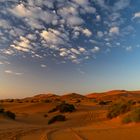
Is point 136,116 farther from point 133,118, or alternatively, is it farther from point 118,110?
point 118,110

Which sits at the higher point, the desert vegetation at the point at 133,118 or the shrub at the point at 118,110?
the shrub at the point at 118,110

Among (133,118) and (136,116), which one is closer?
(136,116)

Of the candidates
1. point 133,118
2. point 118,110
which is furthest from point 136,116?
point 118,110

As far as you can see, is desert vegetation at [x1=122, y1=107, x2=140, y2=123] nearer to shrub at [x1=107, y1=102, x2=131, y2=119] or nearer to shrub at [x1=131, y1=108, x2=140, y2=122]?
shrub at [x1=131, y1=108, x2=140, y2=122]

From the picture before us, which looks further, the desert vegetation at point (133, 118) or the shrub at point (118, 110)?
the shrub at point (118, 110)

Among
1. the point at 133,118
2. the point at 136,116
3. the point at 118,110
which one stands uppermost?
the point at 118,110

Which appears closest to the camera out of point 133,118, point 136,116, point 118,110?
point 136,116

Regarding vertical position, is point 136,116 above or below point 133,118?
above

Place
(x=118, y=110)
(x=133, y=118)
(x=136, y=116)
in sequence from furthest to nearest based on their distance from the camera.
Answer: (x=118, y=110) → (x=133, y=118) → (x=136, y=116)

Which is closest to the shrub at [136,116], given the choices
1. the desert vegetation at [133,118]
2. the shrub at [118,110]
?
the desert vegetation at [133,118]

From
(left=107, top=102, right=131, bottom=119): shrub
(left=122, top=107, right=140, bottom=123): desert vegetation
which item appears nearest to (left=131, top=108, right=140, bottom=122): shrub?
(left=122, top=107, right=140, bottom=123): desert vegetation

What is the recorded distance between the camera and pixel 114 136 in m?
13.5

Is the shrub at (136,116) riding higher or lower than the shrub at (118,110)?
lower

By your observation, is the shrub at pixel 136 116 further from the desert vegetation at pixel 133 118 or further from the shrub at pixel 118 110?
the shrub at pixel 118 110
